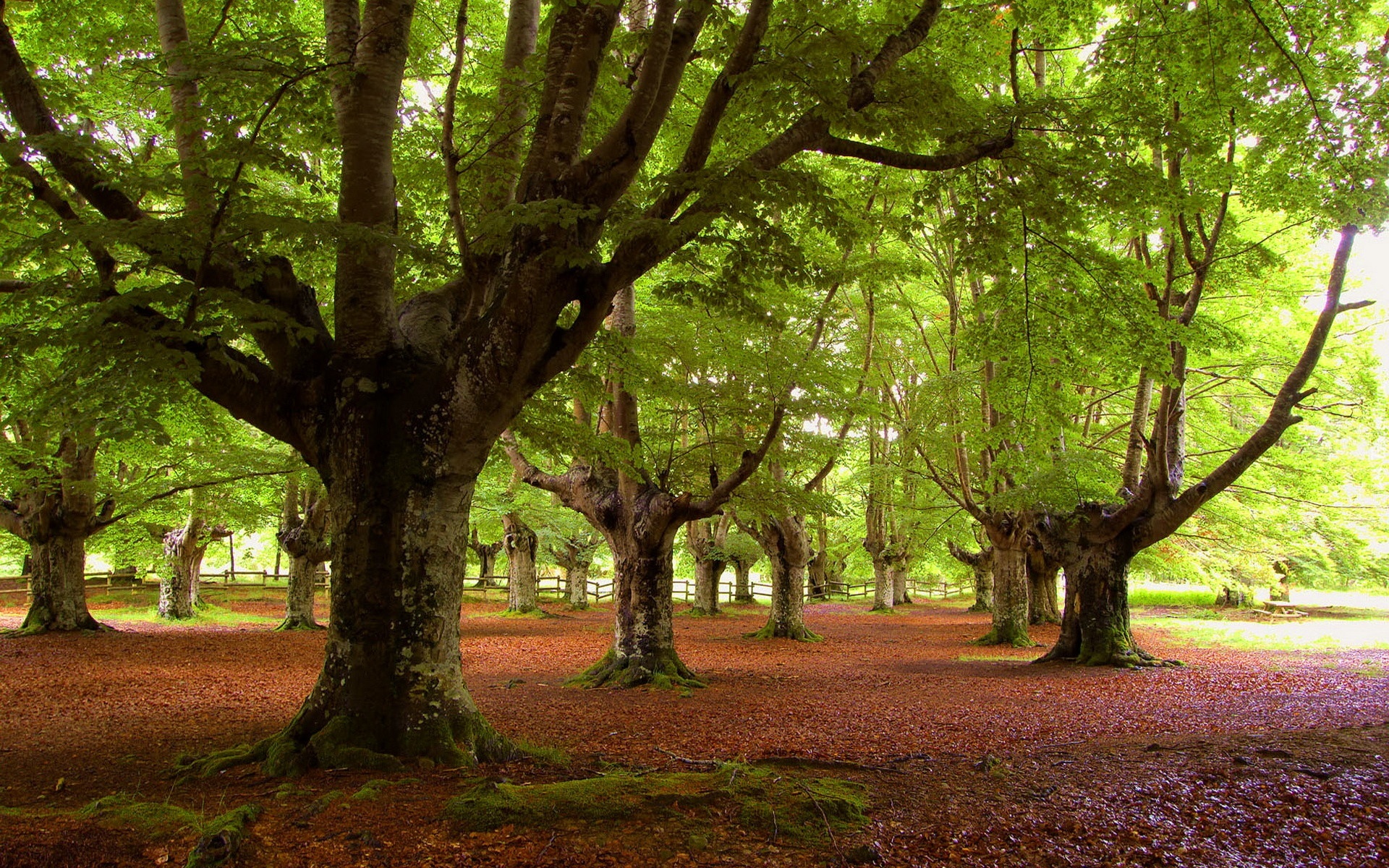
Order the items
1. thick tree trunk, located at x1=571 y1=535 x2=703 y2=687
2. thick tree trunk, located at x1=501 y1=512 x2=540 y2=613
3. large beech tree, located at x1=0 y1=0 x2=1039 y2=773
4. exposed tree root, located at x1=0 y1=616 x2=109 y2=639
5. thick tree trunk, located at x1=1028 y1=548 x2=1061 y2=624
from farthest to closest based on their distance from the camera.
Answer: thick tree trunk, located at x1=501 y1=512 x2=540 y2=613
thick tree trunk, located at x1=1028 y1=548 x2=1061 y2=624
exposed tree root, located at x1=0 y1=616 x2=109 y2=639
thick tree trunk, located at x1=571 y1=535 x2=703 y2=687
large beech tree, located at x1=0 y1=0 x2=1039 y2=773

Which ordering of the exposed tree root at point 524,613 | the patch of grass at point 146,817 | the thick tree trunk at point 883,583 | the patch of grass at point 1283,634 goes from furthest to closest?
the thick tree trunk at point 883,583 < the exposed tree root at point 524,613 < the patch of grass at point 1283,634 < the patch of grass at point 146,817

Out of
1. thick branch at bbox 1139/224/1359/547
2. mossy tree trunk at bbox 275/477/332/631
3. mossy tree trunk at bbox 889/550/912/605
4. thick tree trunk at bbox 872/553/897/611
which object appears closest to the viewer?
thick branch at bbox 1139/224/1359/547

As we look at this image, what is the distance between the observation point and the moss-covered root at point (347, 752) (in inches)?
169

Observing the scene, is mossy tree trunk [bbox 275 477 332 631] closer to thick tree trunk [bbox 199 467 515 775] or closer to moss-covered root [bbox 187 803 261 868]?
thick tree trunk [bbox 199 467 515 775]

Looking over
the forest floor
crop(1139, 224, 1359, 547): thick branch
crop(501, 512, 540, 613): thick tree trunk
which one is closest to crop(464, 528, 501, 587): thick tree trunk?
crop(501, 512, 540, 613): thick tree trunk

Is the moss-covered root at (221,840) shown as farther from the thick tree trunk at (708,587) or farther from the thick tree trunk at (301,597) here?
the thick tree trunk at (708,587)

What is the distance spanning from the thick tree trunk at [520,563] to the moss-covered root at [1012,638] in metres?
13.9

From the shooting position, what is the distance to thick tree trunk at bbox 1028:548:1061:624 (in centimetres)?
1984

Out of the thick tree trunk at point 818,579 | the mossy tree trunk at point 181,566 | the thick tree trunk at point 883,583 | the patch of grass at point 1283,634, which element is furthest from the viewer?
the thick tree trunk at point 818,579

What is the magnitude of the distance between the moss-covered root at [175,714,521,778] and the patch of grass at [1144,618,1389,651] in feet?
51.0

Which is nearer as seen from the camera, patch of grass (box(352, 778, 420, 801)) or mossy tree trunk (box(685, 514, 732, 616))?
patch of grass (box(352, 778, 420, 801))

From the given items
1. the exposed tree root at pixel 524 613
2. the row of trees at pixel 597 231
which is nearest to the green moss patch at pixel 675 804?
the row of trees at pixel 597 231

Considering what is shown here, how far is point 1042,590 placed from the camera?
67.1 ft

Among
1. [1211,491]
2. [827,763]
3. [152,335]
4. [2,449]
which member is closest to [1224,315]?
[1211,491]
